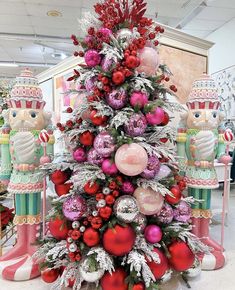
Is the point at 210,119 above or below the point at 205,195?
above

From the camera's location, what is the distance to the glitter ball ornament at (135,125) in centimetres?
145

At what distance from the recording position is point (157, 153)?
1472 millimetres

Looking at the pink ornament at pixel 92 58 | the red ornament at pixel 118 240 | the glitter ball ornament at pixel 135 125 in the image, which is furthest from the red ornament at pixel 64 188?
the pink ornament at pixel 92 58

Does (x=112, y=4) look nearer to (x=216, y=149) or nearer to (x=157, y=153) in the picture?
(x=157, y=153)

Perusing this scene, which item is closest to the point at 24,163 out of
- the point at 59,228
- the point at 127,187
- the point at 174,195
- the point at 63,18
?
the point at 59,228

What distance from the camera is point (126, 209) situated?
4.59ft

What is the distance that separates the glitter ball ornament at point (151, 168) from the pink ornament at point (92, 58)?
1.95 ft

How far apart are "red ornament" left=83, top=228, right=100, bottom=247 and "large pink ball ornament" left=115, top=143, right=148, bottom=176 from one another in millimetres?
336

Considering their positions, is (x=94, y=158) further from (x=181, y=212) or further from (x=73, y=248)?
(x=181, y=212)

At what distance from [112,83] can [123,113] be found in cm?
18

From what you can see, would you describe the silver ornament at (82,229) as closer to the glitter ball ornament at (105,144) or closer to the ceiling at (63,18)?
the glitter ball ornament at (105,144)

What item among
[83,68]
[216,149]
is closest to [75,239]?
[83,68]

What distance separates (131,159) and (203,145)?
2.56ft

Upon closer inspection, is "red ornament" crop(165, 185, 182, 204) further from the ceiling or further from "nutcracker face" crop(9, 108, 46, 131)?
the ceiling
